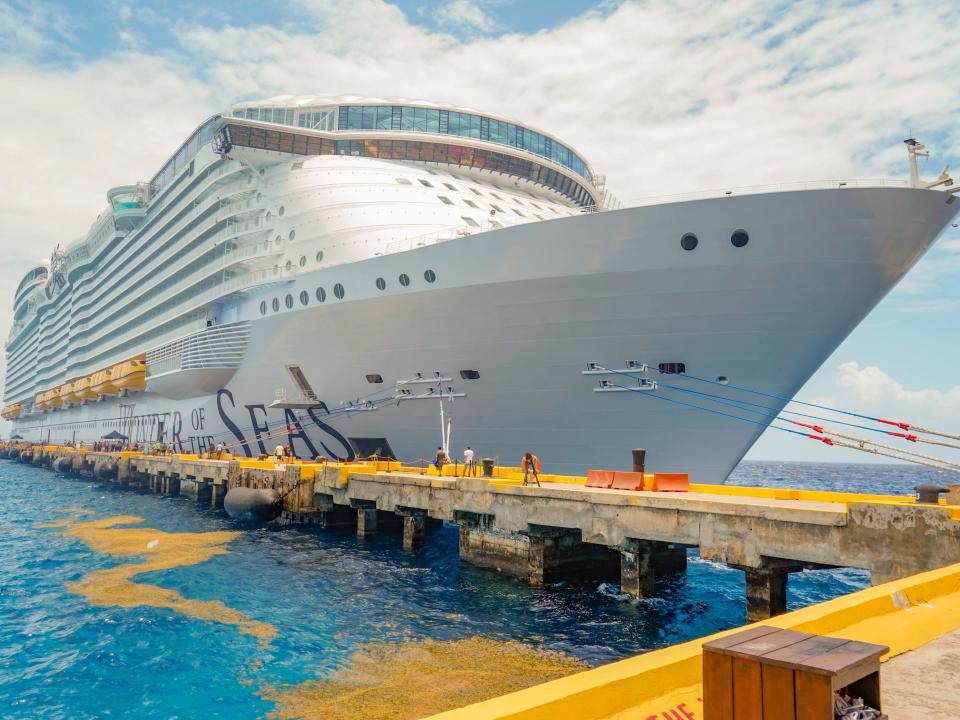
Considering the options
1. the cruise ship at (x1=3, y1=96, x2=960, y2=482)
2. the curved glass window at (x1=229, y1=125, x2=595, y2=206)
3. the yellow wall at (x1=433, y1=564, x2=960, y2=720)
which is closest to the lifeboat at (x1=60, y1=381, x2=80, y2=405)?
the cruise ship at (x1=3, y1=96, x2=960, y2=482)

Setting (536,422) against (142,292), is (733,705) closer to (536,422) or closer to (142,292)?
(536,422)

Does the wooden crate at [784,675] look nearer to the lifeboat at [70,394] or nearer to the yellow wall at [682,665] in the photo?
the yellow wall at [682,665]

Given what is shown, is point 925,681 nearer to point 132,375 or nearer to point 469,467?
point 469,467

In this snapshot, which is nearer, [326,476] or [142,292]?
[326,476]

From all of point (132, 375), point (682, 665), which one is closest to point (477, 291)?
point (682, 665)

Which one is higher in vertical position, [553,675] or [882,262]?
[882,262]

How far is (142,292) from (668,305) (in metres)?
46.3

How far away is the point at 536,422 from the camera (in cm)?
1973

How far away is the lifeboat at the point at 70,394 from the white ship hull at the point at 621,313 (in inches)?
1997

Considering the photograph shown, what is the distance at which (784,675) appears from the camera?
3.53m

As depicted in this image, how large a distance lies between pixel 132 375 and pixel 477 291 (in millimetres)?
34859

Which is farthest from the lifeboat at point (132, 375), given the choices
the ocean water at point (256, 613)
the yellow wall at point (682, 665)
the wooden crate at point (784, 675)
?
the wooden crate at point (784, 675)

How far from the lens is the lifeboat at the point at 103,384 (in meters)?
50.5

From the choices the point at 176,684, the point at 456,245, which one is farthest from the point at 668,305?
the point at 176,684
